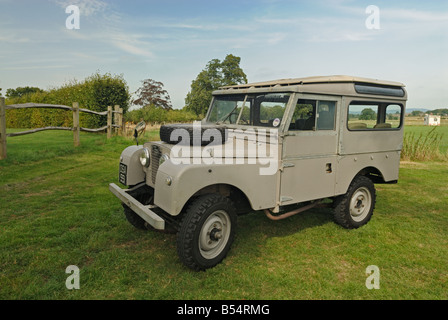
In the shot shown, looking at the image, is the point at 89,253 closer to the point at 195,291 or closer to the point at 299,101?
the point at 195,291

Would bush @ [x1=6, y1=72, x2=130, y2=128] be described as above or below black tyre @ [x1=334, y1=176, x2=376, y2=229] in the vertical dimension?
above

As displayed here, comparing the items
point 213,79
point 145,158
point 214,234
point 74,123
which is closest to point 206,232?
point 214,234

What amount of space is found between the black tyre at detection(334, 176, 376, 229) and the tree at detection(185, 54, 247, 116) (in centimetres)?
3200

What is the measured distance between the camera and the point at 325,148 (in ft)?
15.5

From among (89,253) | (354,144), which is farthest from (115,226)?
(354,144)

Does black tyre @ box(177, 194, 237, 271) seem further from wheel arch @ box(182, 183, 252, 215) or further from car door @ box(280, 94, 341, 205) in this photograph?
car door @ box(280, 94, 341, 205)

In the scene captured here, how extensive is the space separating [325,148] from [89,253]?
12.2ft

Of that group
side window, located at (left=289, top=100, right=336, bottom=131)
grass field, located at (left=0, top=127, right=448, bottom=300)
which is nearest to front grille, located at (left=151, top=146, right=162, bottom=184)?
grass field, located at (left=0, top=127, right=448, bottom=300)

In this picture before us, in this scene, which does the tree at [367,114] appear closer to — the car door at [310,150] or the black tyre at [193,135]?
the car door at [310,150]

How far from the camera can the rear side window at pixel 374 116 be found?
5047 millimetres

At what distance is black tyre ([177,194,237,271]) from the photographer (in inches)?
140

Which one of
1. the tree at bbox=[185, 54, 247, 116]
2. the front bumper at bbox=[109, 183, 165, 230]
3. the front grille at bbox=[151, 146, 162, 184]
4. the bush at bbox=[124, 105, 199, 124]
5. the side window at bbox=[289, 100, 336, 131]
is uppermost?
the tree at bbox=[185, 54, 247, 116]

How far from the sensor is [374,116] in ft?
18.1

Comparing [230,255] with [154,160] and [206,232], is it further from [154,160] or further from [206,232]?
[154,160]
